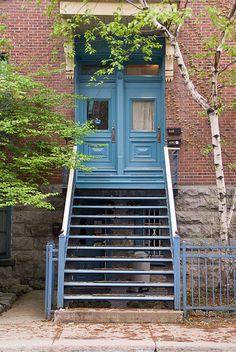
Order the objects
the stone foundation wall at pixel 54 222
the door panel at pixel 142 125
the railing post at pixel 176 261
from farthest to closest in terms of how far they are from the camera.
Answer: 1. the door panel at pixel 142 125
2. the stone foundation wall at pixel 54 222
3. the railing post at pixel 176 261

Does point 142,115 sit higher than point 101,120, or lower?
higher

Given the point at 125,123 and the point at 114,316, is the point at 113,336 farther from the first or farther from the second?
the point at 125,123

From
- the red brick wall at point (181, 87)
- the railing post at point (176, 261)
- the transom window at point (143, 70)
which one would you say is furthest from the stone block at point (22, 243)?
the transom window at point (143, 70)

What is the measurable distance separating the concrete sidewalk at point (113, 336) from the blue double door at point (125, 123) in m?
4.13

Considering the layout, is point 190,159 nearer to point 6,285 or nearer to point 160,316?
point 160,316

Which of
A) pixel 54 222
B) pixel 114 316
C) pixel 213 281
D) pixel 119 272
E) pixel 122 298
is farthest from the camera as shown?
pixel 54 222

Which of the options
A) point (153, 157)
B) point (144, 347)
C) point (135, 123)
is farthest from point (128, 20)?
point (144, 347)

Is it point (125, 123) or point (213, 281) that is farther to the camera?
point (125, 123)

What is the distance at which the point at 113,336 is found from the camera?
6.06 meters

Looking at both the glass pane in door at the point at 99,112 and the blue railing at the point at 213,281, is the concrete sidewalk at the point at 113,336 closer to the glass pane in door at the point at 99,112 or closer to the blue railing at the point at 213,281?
the blue railing at the point at 213,281

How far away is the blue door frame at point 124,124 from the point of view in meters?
10.2

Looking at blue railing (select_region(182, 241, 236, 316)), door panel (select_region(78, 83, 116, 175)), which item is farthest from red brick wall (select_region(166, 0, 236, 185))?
blue railing (select_region(182, 241, 236, 316))

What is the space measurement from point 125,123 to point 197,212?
105 inches

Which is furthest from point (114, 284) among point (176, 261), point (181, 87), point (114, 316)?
point (181, 87)
